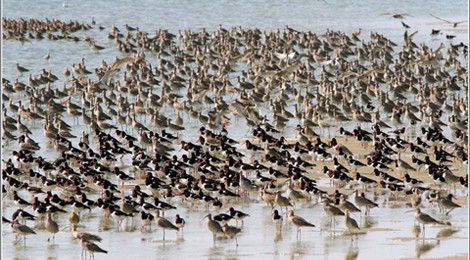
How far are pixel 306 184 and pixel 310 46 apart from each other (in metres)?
22.8

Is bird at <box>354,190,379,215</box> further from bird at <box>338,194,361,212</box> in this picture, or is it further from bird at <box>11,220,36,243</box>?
bird at <box>11,220,36,243</box>

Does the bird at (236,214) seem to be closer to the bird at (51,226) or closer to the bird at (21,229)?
the bird at (51,226)

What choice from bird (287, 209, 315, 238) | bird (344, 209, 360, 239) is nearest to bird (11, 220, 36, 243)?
bird (287, 209, 315, 238)

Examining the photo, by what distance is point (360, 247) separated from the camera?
18.0 metres

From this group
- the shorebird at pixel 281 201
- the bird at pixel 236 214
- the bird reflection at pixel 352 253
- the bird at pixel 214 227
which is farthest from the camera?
the shorebird at pixel 281 201

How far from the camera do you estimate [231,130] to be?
30.0m

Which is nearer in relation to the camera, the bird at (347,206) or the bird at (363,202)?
the bird at (347,206)

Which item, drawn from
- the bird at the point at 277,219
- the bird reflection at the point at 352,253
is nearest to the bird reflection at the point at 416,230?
the bird reflection at the point at 352,253

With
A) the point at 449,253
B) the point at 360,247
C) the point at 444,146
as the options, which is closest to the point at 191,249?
the point at 360,247

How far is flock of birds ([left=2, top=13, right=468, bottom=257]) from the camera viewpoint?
21219 mm

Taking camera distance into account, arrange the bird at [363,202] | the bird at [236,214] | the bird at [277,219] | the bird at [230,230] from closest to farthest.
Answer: the bird at [230,230] < the bird at [277,219] < the bird at [236,214] < the bird at [363,202]

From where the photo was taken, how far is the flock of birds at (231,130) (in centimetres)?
2122

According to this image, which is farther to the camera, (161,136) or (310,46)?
(310,46)

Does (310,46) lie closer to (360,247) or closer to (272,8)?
(272,8)
